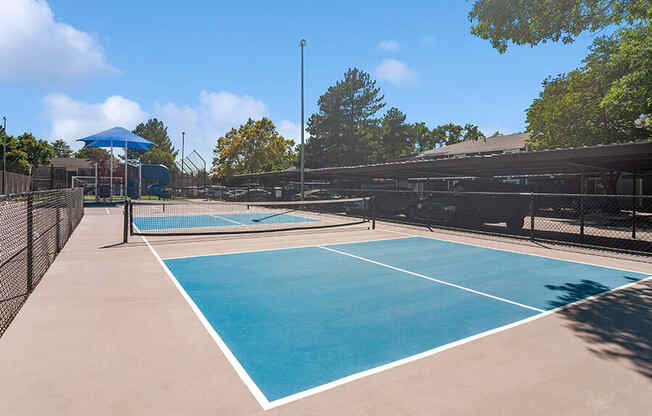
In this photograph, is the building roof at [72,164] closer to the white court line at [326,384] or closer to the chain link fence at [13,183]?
the chain link fence at [13,183]

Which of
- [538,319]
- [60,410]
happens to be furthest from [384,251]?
[60,410]

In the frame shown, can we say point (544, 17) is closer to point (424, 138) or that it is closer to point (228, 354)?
point (228, 354)

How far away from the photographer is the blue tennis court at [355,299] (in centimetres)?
441

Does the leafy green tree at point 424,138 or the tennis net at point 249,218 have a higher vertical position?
the leafy green tree at point 424,138

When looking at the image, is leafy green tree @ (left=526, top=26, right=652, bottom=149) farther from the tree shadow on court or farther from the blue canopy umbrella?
the blue canopy umbrella

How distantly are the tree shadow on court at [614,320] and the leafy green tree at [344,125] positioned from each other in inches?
2509

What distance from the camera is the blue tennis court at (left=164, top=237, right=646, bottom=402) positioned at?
4414mm

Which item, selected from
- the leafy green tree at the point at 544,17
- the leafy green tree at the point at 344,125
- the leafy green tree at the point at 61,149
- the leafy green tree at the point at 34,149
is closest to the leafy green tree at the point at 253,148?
the leafy green tree at the point at 344,125

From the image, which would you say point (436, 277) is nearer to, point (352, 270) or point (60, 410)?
point (352, 270)

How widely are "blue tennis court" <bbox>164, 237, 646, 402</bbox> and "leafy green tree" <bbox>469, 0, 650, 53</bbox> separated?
25.5 ft

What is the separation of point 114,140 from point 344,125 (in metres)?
43.9

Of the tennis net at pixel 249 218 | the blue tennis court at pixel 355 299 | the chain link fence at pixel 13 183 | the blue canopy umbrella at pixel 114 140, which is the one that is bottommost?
the blue tennis court at pixel 355 299

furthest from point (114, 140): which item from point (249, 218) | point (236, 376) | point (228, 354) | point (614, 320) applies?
point (614, 320)

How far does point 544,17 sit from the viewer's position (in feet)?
42.2
